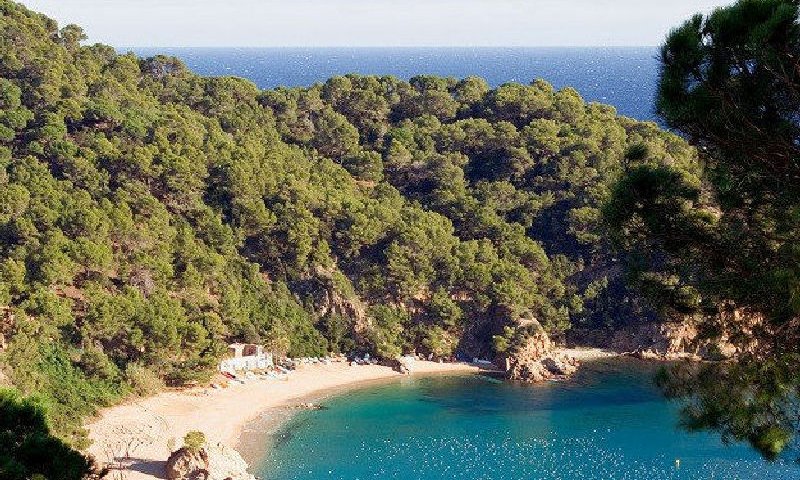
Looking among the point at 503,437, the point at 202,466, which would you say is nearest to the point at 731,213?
the point at 202,466

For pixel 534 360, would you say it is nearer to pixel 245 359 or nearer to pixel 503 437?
pixel 503 437

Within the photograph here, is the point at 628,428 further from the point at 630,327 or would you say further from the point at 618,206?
the point at 618,206

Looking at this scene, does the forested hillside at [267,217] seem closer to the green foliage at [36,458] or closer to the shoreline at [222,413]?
the shoreline at [222,413]

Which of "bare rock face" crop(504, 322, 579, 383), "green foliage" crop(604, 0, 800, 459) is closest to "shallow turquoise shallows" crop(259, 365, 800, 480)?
"bare rock face" crop(504, 322, 579, 383)

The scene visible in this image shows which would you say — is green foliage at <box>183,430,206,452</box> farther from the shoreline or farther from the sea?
the sea

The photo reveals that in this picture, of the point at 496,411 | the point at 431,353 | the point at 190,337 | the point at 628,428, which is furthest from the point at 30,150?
the point at 628,428
